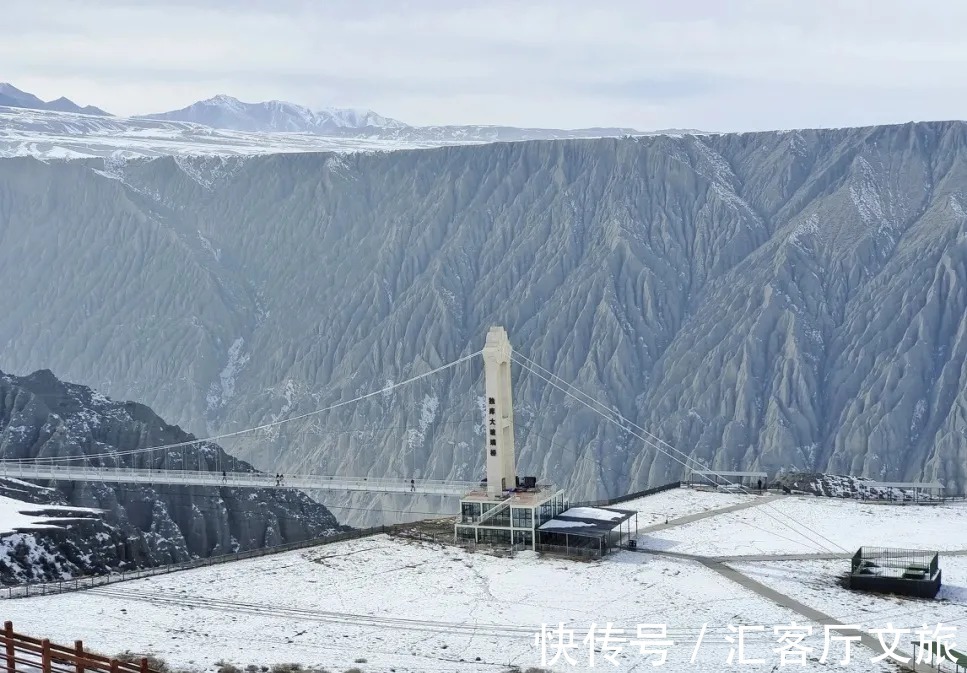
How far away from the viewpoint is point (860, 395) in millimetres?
105125

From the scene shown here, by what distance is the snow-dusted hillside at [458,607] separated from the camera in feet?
130

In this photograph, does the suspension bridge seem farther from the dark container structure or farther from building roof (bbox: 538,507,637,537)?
the dark container structure

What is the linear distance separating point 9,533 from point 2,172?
103201 mm

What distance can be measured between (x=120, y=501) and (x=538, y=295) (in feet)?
193

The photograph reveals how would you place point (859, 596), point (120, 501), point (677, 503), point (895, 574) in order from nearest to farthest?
point (859, 596), point (895, 574), point (677, 503), point (120, 501)

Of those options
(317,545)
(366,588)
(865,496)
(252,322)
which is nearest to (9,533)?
(317,545)

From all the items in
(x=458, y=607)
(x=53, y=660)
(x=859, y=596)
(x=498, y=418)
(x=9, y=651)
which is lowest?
(x=458, y=607)

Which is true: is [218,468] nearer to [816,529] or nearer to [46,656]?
[816,529]

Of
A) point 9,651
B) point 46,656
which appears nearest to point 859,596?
point 46,656

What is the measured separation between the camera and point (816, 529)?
58.2 m

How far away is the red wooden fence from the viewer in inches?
1135

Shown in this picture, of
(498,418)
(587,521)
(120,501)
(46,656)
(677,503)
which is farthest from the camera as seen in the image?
(120,501)

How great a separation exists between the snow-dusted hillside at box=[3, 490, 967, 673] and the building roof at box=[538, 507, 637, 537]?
1.44 meters

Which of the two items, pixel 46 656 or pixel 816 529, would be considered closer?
pixel 46 656
